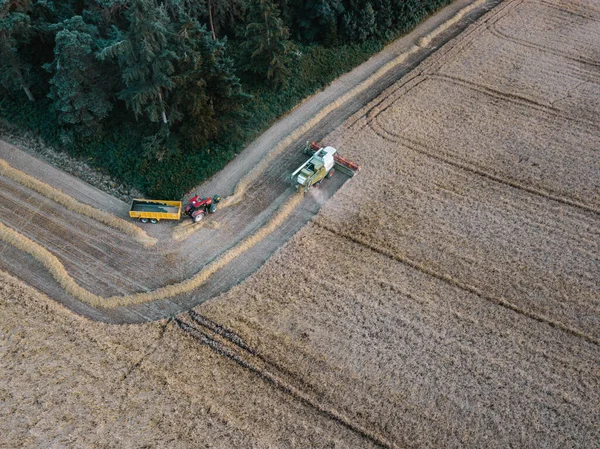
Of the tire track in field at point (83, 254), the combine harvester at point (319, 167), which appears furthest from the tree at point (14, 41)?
the combine harvester at point (319, 167)

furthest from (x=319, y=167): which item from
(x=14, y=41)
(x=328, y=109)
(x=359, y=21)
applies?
(x=14, y=41)

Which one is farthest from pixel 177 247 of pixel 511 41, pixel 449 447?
pixel 511 41

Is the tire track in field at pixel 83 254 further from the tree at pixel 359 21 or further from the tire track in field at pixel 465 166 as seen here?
the tree at pixel 359 21

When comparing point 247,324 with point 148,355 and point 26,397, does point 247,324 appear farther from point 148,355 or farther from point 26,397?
point 26,397

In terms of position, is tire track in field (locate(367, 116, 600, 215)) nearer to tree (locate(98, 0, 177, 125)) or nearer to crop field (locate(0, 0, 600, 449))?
crop field (locate(0, 0, 600, 449))

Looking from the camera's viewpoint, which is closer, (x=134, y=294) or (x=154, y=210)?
(x=134, y=294)

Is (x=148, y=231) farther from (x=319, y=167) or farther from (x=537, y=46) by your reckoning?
(x=537, y=46)

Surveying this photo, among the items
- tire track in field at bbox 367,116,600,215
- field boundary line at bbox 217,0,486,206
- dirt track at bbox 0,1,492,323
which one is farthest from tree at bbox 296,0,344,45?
dirt track at bbox 0,1,492,323
